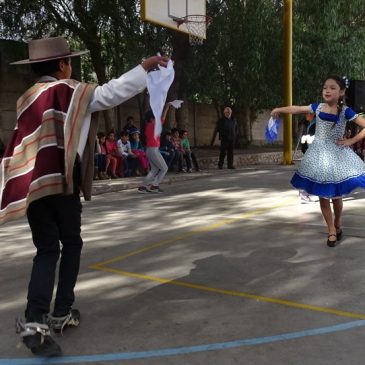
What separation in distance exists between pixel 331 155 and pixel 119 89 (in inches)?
125

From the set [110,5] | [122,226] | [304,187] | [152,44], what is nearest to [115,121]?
[152,44]

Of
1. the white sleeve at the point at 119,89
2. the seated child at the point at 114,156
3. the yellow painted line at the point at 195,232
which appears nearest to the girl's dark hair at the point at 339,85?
the yellow painted line at the point at 195,232

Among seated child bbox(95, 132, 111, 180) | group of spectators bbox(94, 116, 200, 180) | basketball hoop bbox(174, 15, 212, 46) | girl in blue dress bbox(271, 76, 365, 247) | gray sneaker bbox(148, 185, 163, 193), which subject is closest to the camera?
girl in blue dress bbox(271, 76, 365, 247)

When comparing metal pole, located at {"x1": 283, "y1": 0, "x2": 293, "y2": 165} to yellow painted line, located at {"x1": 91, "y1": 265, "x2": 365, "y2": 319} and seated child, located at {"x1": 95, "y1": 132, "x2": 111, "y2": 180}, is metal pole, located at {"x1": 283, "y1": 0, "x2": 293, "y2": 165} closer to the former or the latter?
seated child, located at {"x1": 95, "y1": 132, "x2": 111, "y2": 180}

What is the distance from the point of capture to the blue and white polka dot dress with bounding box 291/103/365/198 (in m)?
5.57

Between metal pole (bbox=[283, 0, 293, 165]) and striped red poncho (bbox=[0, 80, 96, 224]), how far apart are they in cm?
1495

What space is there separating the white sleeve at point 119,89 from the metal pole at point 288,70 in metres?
14.8

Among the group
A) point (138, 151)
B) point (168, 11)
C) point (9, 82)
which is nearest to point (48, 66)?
point (168, 11)

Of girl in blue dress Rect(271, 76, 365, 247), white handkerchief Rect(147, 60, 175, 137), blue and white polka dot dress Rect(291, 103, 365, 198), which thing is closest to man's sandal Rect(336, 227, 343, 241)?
girl in blue dress Rect(271, 76, 365, 247)

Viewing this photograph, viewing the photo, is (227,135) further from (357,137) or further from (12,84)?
(357,137)

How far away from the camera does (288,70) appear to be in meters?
17.5

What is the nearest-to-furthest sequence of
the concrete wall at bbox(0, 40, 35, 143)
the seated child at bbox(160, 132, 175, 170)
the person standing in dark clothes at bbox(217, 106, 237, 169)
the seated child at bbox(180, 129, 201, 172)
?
the seated child at bbox(160, 132, 175, 170), the concrete wall at bbox(0, 40, 35, 143), the seated child at bbox(180, 129, 201, 172), the person standing in dark clothes at bbox(217, 106, 237, 169)

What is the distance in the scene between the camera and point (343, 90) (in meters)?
5.62

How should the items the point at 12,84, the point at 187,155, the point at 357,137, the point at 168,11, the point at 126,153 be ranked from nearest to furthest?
the point at 357,137 < the point at 168,11 < the point at 126,153 < the point at 187,155 < the point at 12,84
